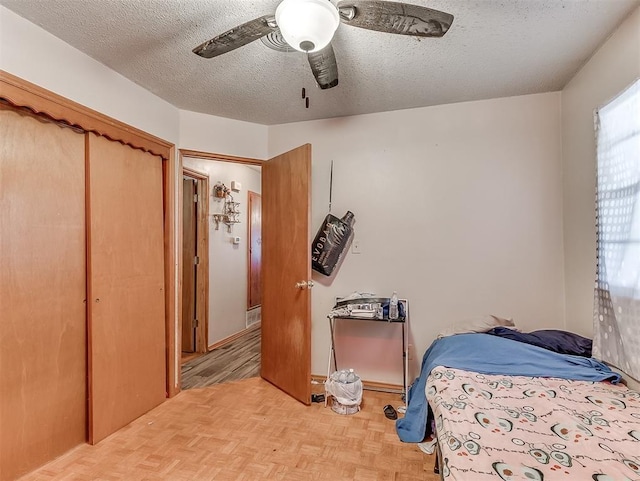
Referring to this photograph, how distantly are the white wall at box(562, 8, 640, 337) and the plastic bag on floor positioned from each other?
5.29 feet

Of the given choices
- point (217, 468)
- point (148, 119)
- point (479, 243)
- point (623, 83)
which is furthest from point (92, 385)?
point (623, 83)

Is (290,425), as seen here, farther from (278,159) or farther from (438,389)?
(278,159)

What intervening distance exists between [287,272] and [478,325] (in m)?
1.51

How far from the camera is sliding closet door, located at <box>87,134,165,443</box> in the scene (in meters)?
2.05

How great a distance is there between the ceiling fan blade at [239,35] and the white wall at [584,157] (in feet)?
5.97

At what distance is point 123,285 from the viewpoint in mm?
2246

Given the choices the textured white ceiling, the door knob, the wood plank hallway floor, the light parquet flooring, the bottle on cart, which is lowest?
the wood plank hallway floor

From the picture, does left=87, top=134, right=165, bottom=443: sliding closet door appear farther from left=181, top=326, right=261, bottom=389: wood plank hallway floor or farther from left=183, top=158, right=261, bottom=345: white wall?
left=183, top=158, right=261, bottom=345: white wall

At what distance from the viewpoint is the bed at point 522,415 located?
1053 millimetres

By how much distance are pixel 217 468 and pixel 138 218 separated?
5.64ft

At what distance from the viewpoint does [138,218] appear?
238 cm

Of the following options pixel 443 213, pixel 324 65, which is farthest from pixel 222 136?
pixel 443 213

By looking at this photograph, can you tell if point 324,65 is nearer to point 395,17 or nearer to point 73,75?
point 395,17

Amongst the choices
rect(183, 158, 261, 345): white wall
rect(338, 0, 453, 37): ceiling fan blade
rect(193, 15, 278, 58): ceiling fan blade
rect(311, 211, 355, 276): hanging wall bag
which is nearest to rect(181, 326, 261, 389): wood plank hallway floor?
rect(183, 158, 261, 345): white wall
